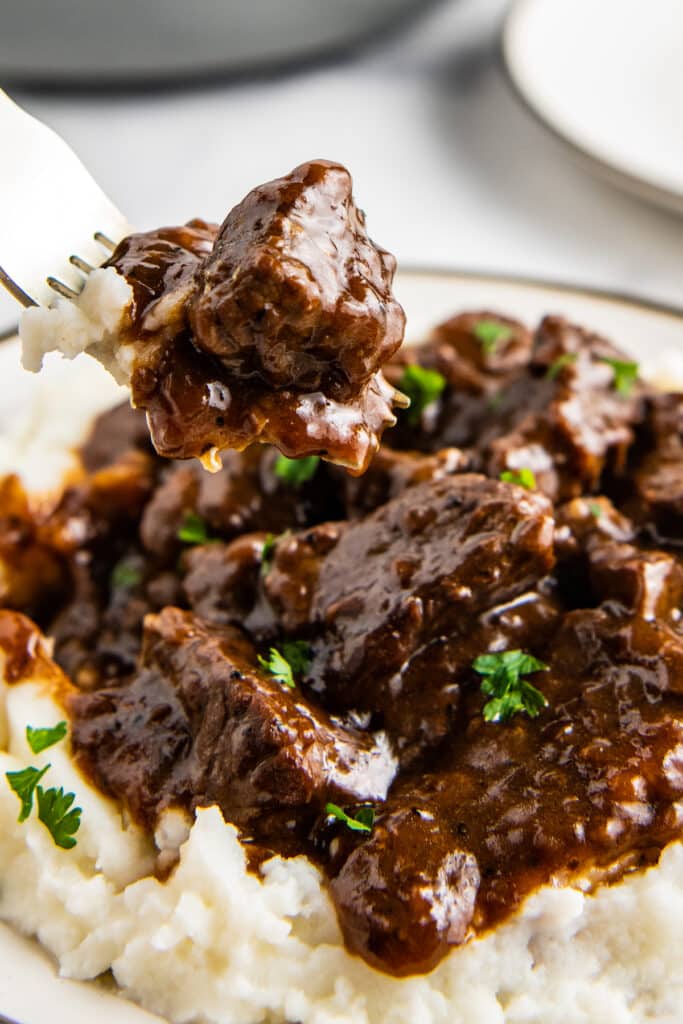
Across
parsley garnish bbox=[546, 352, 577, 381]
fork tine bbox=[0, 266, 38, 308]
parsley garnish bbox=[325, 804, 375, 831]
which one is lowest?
parsley garnish bbox=[546, 352, 577, 381]

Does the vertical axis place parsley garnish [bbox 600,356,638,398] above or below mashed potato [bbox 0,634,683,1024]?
below

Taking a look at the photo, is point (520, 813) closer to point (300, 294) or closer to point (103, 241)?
point (300, 294)

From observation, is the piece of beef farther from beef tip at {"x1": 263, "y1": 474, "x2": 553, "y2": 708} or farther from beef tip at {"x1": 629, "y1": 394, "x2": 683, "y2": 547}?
beef tip at {"x1": 629, "y1": 394, "x2": 683, "y2": 547}

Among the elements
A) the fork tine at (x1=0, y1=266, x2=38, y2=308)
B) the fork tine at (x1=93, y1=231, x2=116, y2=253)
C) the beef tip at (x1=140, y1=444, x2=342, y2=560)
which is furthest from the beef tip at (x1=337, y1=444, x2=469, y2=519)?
the fork tine at (x1=0, y1=266, x2=38, y2=308)

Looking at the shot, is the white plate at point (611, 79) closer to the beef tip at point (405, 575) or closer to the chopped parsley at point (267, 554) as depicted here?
the beef tip at point (405, 575)

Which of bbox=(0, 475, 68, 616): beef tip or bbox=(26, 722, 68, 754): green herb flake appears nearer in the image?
bbox=(26, 722, 68, 754): green herb flake

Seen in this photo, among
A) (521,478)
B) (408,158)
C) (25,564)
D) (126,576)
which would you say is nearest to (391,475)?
(521,478)
